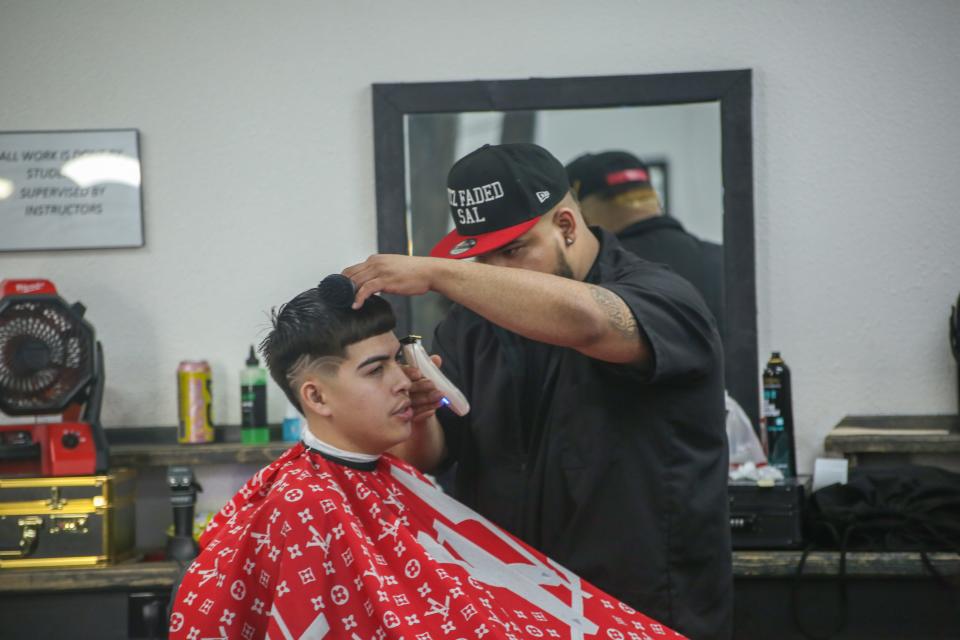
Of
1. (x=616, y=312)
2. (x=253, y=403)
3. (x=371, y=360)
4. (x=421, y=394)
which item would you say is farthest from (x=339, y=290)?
(x=253, y=403)

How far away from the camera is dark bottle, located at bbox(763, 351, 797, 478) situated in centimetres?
288

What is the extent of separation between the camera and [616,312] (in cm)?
162

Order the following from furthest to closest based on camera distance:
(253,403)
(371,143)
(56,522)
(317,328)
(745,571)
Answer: (371,143) < (253,403) < (56,522) < (745,571) < (317,328)

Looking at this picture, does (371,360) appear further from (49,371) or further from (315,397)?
(49,371)

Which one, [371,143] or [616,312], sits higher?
[371,143]

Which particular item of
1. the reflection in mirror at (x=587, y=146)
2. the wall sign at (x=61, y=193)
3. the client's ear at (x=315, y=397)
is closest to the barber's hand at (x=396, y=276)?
the client's ear at (x=315, y=397)

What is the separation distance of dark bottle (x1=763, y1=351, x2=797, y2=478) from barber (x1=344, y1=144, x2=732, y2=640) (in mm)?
1024

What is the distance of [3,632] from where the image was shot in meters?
2.78

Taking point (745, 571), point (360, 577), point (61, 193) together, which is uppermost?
point (61, 193)

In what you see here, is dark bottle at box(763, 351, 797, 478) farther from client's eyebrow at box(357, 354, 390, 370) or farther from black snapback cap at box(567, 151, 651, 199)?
client's eyebrow at box(357, 354, 390, 370)

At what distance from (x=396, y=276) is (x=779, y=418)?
1690mm

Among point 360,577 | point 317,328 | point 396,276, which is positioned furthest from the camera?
point 317,328

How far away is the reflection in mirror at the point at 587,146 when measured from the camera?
119 inches

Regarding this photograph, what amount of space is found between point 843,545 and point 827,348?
0.65 meters
